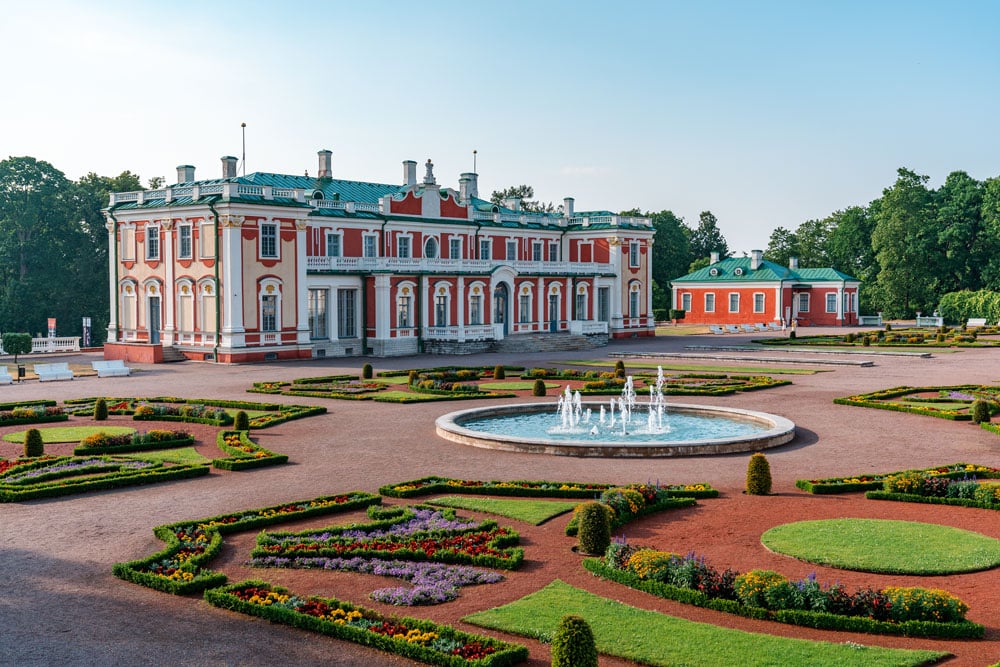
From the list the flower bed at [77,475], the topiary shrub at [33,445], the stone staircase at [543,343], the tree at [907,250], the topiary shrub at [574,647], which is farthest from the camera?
the tree at [907,250]

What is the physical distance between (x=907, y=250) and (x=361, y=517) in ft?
265

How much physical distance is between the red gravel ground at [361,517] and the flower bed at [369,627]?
0.48ft

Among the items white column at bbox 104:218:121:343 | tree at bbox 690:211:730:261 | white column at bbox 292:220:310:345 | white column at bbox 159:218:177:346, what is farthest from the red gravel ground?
tree at bbox 690:211:730:261

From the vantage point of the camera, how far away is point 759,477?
1680 cm

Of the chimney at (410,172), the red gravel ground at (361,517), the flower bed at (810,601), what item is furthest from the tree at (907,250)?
the flower bed at (810,601)

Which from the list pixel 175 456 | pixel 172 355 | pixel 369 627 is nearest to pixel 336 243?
pixel 172 355

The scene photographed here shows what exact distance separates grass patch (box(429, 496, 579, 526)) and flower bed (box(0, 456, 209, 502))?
19.0ft

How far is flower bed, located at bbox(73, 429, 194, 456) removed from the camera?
2064 cm

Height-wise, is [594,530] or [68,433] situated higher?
[68,433]

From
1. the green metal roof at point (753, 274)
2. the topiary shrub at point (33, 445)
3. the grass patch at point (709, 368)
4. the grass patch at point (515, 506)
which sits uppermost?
the green metal roof at point (753, 274)

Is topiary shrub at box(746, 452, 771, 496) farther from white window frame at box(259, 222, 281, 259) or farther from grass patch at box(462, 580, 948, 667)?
white window frame at box(259, 222, 281, 259)

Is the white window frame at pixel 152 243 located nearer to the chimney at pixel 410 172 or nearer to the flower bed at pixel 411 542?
the chimney at pixel 410 172

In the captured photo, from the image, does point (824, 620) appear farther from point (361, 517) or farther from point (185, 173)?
point (185, 173)

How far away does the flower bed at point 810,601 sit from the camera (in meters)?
10.3
